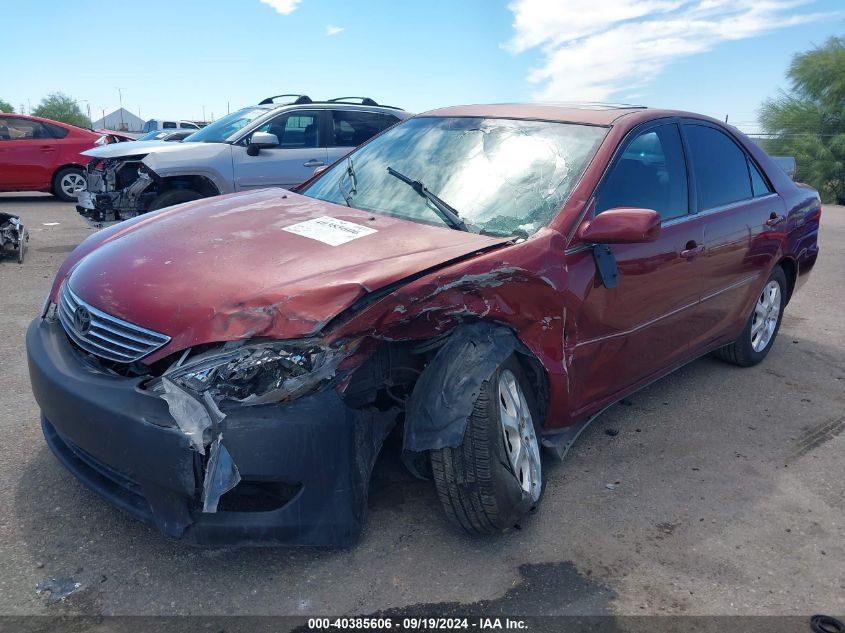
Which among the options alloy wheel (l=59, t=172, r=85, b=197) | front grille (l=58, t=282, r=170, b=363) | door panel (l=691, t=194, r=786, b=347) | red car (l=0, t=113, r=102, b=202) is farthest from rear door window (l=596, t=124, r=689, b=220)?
alloy wheel (l=59, t=172, r=85, b=197)

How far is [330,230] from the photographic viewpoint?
2975 millimetres

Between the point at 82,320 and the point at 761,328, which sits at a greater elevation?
the point at 82,320

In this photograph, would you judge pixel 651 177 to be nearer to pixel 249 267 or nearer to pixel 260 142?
pixel 249 267

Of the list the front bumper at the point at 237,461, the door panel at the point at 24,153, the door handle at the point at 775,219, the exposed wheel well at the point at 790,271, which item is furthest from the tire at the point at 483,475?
the door panel at the point at 24,153

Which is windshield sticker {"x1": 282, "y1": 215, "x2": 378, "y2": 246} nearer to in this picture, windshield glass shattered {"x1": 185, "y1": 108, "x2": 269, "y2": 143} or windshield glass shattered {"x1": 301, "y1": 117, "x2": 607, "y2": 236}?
windshield glass shattered {"x1": 301, "y1": 117, "x2": 607, "y2": 236}

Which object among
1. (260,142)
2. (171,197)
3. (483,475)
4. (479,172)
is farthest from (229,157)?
(483,475)

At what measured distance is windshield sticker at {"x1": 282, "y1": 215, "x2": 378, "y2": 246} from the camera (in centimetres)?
285

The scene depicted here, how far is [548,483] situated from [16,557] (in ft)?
7.19

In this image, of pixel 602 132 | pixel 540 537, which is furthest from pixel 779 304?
pixel 540 537

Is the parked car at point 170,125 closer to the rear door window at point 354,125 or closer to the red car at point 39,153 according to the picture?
the red car at point 39,153

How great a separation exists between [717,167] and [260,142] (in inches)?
199

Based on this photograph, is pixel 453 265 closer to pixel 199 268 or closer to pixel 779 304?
pixel 199 268

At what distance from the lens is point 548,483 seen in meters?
3.32

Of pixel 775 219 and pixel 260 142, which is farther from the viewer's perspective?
pixel 260 142
